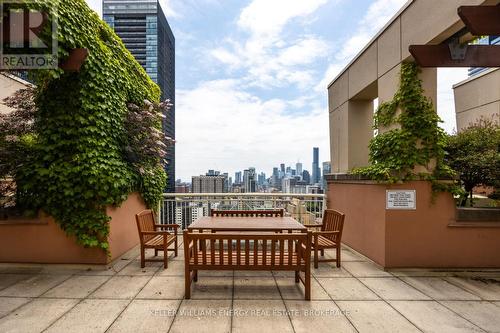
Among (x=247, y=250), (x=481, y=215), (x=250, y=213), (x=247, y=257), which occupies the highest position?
(x=481, y=215)

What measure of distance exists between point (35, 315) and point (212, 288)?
201 centimetres

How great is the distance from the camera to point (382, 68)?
5070mm

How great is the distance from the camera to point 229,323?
2.71m

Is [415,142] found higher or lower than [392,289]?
higher

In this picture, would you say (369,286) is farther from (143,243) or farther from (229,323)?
(143,243)

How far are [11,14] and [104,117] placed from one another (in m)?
1.70

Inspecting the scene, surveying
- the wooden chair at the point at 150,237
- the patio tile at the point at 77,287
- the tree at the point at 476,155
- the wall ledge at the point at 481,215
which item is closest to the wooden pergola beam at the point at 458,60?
the tree at the point at 476,155

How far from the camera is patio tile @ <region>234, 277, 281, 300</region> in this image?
3350 millimetres

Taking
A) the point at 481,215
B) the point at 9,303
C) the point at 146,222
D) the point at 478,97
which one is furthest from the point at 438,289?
the point at 478,97

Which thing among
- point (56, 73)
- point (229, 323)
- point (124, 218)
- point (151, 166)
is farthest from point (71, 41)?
point (229, 323)

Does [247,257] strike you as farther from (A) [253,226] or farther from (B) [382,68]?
(B) [382,68]

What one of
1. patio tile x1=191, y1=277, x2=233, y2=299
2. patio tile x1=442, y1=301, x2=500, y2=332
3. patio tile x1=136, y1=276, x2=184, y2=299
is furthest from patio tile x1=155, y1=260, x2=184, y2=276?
patio tile x1=442, y1=301, x2=500, y2=332

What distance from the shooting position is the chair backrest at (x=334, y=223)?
4.43 m

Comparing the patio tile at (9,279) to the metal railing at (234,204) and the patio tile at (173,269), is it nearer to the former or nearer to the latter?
the patio tile at (173,269)
